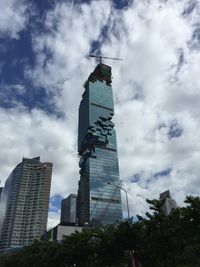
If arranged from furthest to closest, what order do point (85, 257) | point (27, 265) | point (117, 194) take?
1. point (117, 194)
2. point (27, 265)
3. point (85, 257)

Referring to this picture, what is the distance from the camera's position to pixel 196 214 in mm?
31953

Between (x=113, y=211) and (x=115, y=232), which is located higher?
(x=113, y=211)

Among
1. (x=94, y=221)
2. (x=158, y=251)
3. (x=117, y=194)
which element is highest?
(x=117, y=194)

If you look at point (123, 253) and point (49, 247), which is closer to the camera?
point (123, 253)

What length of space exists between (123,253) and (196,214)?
13.8m

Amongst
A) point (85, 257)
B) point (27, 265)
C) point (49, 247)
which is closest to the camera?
point (85, 257)

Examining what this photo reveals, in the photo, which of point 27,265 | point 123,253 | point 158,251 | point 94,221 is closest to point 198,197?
point 158,251

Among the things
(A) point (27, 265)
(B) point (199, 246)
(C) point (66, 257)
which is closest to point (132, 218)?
(B) point (199, 246)

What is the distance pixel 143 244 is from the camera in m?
36.7

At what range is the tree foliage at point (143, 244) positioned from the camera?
3264cm

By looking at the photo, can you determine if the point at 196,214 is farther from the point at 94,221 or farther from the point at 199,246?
the point at 94,221

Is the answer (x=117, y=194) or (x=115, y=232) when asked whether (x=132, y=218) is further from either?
(x=117, y=194)

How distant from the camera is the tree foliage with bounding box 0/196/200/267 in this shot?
32.6m

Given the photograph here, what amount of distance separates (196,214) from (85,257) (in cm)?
2244
